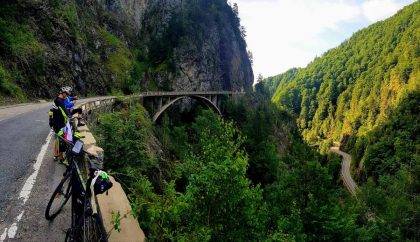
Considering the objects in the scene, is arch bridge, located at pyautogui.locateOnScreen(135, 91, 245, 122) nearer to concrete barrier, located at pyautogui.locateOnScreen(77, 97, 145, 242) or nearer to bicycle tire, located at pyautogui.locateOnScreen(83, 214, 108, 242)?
concrete barrier, located at pyautogui.locateOnScreen(77, 97, 145, 242)

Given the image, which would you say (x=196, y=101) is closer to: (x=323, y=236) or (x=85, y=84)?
(x=85, y=84)

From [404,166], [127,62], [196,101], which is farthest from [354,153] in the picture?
[127,62]

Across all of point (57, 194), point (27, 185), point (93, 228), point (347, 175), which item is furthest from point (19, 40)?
point (347, 175)

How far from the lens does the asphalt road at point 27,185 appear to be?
24.1 feet

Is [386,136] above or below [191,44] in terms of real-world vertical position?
below

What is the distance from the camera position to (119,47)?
70.8m

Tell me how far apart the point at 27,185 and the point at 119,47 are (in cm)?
6408

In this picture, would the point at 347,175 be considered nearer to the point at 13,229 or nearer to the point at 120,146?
the point at 120,146

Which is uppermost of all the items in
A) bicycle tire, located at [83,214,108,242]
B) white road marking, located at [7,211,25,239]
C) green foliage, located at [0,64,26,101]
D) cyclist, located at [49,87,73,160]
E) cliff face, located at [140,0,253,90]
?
cliff face, located at [140,0,253,90]

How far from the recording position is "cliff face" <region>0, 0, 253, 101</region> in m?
37.8

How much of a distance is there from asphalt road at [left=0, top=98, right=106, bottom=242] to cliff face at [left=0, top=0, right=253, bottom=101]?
19015 millimetres

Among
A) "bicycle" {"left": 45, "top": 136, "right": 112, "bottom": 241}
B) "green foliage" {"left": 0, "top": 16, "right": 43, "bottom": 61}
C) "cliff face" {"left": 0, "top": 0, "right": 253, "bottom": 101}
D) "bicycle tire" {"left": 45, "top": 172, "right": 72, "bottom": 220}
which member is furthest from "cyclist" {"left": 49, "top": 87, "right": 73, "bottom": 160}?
"green foliage" {"left": 0, "top": 16, "right": 43, "bottom": 61}

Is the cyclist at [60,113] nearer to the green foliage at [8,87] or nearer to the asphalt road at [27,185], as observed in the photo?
the asphalt road at [27,185]

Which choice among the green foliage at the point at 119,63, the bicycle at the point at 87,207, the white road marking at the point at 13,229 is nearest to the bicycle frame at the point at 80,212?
the bicycle at the point at 87,207
